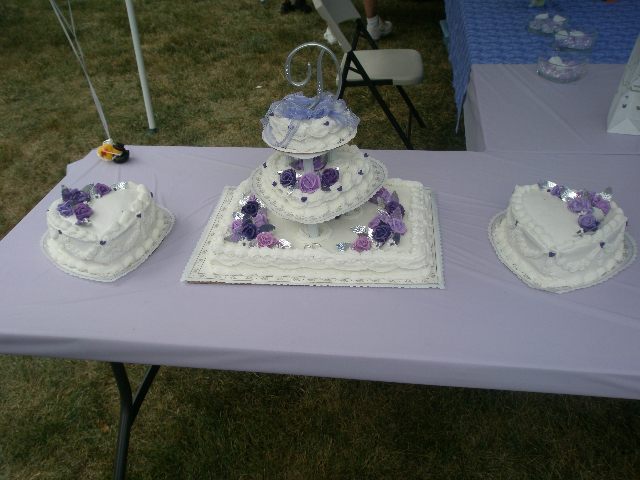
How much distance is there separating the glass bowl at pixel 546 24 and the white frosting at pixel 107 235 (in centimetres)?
247

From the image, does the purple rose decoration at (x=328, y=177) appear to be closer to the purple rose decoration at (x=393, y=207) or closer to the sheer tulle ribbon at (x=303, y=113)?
the sheer tulle ribbon at (x=303, y=113)

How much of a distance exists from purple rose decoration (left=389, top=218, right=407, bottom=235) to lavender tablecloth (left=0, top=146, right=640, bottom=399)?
6.3 inches

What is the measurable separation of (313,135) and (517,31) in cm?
220

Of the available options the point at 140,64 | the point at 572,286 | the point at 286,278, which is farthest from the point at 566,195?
the point at 140,64

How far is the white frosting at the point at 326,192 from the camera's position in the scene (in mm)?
1235

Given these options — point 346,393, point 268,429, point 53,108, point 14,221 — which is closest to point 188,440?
point 268,429

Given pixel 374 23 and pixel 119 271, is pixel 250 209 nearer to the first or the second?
pixel 119 271

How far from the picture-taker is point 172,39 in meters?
4.72

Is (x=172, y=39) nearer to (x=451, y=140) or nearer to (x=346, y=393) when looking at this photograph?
(x=451, y=140)

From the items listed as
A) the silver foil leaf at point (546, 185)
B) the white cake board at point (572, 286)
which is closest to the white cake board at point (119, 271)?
the white cake board at point (572, 286)

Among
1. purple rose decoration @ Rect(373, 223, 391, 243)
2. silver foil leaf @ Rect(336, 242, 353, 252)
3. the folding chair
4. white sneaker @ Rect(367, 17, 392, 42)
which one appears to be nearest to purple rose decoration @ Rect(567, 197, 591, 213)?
purple rose decoration @ Rect(373, 223, 391, 243)

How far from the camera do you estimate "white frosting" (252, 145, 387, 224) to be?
1235 millimetres

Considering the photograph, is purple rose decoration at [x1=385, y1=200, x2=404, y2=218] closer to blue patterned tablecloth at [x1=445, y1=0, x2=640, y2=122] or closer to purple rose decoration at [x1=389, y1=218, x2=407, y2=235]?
purple rose decoration at [x1=389, y1=218, x2=407, y2=235]

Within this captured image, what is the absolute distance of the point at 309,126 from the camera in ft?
3.84
